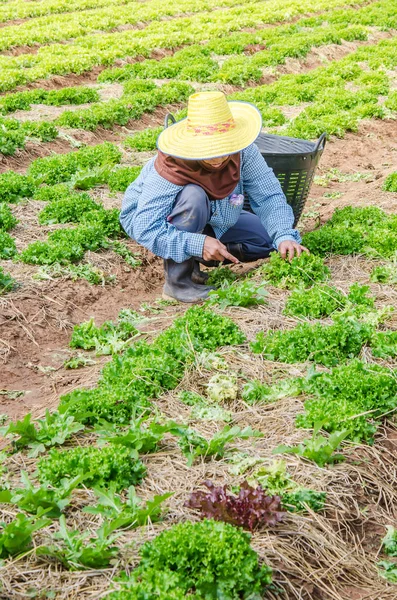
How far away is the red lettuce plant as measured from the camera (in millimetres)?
3215

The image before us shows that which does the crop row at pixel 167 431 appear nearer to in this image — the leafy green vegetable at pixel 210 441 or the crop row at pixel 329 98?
the leafy green vegetable at pixel 210 441

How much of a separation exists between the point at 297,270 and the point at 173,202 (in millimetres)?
1084

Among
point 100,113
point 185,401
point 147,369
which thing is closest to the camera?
point 185,401

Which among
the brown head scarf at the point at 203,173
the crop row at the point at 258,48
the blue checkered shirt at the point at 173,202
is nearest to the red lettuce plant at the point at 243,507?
the blue checkered shirt at the point at 173,202

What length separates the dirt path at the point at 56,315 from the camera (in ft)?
16.4

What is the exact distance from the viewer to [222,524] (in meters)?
3.08

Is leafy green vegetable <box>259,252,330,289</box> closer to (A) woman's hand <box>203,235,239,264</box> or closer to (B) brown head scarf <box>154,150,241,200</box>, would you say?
(A) woman's hand <box>203,235,239,264</box>

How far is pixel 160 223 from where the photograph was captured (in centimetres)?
564

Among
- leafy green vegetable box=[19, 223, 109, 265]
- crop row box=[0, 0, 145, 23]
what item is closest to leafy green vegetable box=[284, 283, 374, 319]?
leafy green vegetable box=[19, 223, 109, 265]

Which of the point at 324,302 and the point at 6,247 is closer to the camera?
the point at 324,302

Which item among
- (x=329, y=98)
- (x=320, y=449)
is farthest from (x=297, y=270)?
(x=329, y=98)

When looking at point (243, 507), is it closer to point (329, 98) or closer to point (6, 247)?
point (6, 247)

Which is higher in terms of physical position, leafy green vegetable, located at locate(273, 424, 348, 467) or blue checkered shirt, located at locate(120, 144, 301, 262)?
blue checkered shirt, located at locate(120, 144, 301, 262)

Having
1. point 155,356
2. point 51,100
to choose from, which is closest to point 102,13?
point 51,100
